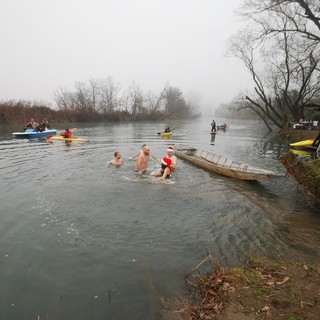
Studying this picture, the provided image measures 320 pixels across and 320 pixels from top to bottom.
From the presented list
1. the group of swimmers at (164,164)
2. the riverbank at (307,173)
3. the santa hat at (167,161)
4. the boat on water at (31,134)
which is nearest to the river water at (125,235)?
the group of swimmers at (164,164)

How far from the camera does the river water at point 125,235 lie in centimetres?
473

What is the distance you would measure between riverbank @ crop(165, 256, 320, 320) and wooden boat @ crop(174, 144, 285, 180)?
6.16m

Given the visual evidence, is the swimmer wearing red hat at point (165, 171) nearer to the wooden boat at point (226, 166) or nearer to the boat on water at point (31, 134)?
the wooden boat at point (226, 166)

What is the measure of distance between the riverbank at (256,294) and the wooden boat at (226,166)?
6.16 meters

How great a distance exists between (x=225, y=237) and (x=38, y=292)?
4545 mm

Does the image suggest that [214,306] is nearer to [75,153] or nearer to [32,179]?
[32,179]

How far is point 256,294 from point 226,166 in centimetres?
958

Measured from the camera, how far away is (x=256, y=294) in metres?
4.11

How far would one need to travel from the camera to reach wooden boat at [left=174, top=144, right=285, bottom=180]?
1134 cm

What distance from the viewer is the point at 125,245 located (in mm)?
6445

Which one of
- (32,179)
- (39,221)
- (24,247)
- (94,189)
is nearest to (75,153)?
(32,179)

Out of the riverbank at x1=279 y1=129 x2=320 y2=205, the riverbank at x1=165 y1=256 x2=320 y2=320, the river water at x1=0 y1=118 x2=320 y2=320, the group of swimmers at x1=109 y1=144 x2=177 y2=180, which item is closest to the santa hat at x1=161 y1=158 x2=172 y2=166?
the group of swimmers at x1=109 y1=144 x2=177 y2=180

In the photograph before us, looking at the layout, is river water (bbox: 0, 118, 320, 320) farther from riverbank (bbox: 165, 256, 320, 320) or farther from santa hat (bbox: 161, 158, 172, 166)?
santa hat (bbox: 161, 158, 172, 166)

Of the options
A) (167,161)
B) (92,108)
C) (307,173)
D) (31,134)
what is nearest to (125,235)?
(167,161)
